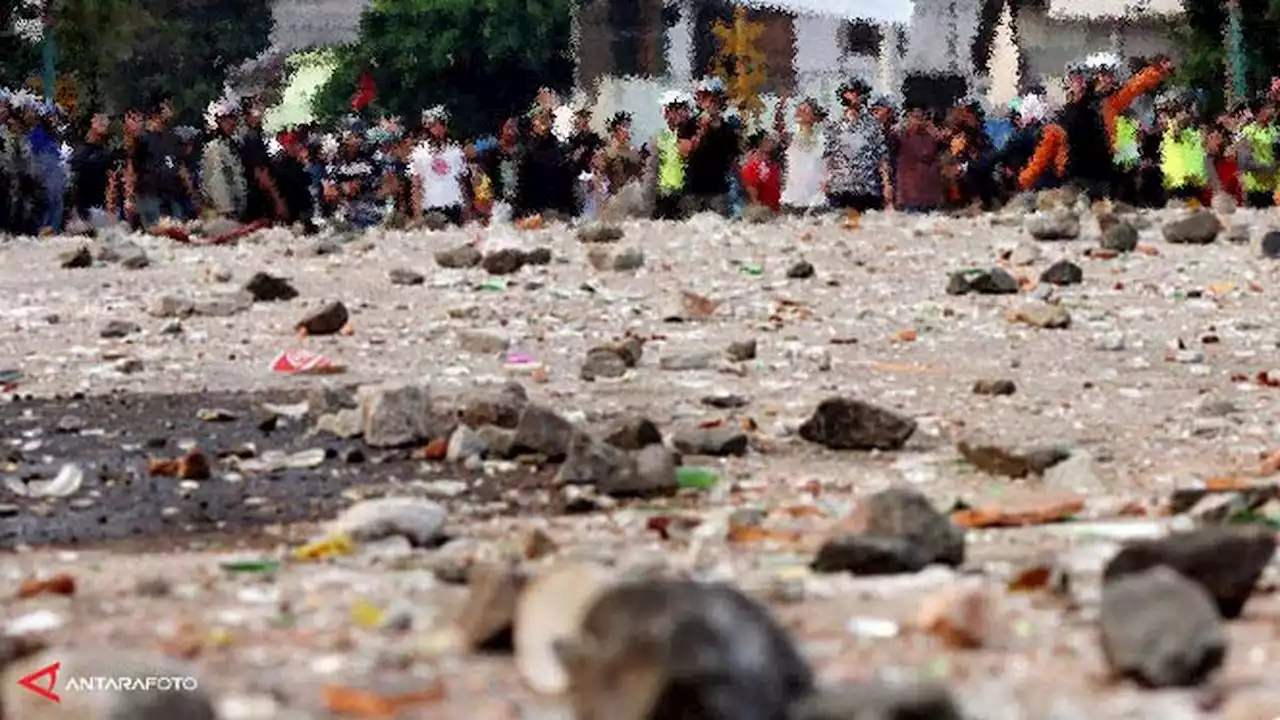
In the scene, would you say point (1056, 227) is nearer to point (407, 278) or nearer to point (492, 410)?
point (407, 278)

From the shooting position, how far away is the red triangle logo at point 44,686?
317 centimetres

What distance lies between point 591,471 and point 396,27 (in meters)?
37.5

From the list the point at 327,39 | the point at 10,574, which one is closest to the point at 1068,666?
the point at 10,574

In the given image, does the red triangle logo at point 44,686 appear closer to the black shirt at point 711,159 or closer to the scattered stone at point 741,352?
the scattered stone at point 741,352

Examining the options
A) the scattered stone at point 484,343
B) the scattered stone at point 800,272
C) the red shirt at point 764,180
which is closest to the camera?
the scattered stone at point 484,343

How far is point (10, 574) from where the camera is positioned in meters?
4.86

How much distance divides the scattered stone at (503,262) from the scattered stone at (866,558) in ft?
26.8

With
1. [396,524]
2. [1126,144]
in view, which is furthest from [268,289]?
[1126,144]

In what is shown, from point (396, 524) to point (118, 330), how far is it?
17.3 ft

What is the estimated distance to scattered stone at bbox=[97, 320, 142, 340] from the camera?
→ 10094 millimetres

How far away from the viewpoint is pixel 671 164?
66.7 ft

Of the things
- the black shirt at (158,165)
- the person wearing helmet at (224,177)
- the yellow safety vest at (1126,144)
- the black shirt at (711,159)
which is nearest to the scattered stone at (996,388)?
the yellow safety vest at (1126,144)

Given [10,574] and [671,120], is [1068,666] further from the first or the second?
[671,120]

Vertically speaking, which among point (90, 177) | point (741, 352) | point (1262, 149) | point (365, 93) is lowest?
point (365, 93)
